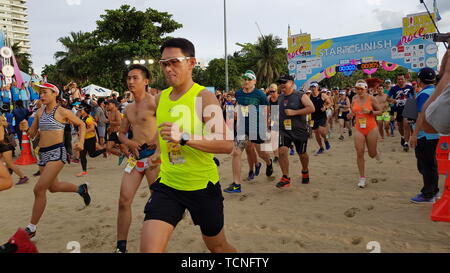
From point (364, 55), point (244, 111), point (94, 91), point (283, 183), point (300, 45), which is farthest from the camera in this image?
point (94, 91)

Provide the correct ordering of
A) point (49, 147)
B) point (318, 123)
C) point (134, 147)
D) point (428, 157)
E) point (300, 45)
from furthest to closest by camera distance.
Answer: point (300, 45), point (318, 123), point (428, 157), point (49, 147), point (134, 147)

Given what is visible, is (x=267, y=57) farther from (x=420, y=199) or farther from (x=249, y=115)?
(x=420, y=199)

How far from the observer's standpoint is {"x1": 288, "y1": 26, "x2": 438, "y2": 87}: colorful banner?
19812 mm

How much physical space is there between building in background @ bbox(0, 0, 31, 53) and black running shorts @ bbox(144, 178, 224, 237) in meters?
119

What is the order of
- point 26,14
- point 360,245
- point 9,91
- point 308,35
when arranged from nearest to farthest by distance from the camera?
1. point 360,245
2. point 9,91
3. point 308,35
4. point 26,14

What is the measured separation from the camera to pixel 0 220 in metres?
5.06

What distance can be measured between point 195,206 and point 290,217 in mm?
2515

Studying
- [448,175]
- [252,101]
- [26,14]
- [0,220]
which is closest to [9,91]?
[0,220]

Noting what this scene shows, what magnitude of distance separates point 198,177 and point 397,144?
9.87 meters

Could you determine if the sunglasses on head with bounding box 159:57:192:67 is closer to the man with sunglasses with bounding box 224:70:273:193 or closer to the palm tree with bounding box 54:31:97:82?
the man with sunglasses with bounding box 224:70:273:193

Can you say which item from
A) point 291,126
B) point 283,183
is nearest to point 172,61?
point 291,126

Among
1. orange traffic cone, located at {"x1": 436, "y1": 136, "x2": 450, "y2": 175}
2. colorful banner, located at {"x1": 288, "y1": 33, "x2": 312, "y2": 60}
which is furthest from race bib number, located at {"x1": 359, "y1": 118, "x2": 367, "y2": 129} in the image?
colorful banner, located at {"x1": 288, "y1": 33, "x2": 312, "y2": 60}

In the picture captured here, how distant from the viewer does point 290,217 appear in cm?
458
